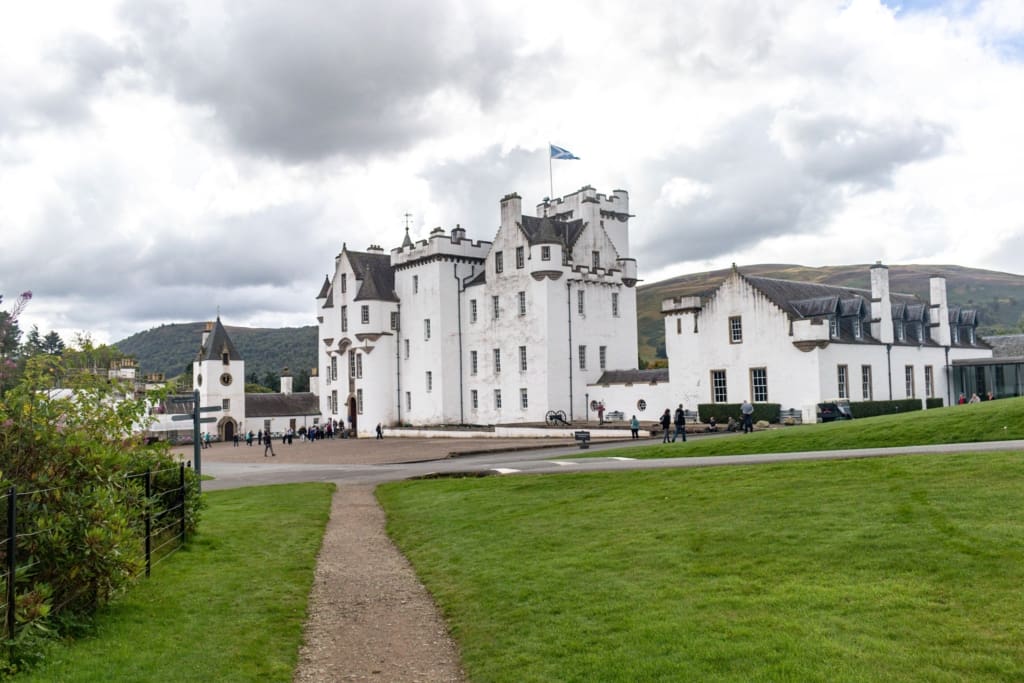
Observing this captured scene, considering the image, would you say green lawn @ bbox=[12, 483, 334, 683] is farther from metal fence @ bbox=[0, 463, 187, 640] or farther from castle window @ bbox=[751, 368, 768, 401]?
castle window @ bbox=[751, 368, 768, 401]

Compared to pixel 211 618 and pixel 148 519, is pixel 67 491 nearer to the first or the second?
pixel 211 618

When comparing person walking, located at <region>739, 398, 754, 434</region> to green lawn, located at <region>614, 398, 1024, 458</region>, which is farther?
person walking, located at <region>739, 398, 754, 434</region>

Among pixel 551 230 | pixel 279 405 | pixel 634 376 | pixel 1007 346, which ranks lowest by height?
pixel 279 405

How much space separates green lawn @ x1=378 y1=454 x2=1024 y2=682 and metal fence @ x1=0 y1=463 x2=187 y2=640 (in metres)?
4.44

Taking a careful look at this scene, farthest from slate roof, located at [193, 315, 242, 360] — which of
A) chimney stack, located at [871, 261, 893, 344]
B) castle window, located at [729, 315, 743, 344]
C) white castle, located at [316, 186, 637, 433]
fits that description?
chimney stack, located at [871, 261, 893, 344]

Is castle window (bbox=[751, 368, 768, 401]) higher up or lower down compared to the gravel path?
higher up

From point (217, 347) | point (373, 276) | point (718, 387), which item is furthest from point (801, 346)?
point (217, 347)

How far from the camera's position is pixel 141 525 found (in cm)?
1427

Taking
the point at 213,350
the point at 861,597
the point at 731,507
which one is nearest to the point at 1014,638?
the point at 861,597

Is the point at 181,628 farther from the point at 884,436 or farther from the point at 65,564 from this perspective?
the point at 884,436

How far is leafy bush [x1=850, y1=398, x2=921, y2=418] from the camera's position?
4731 centimetres

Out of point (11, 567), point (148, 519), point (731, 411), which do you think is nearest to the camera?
point (11, 567)

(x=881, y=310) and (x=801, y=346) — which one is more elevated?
(x=881, y=310)

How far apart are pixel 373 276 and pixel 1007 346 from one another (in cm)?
5014
